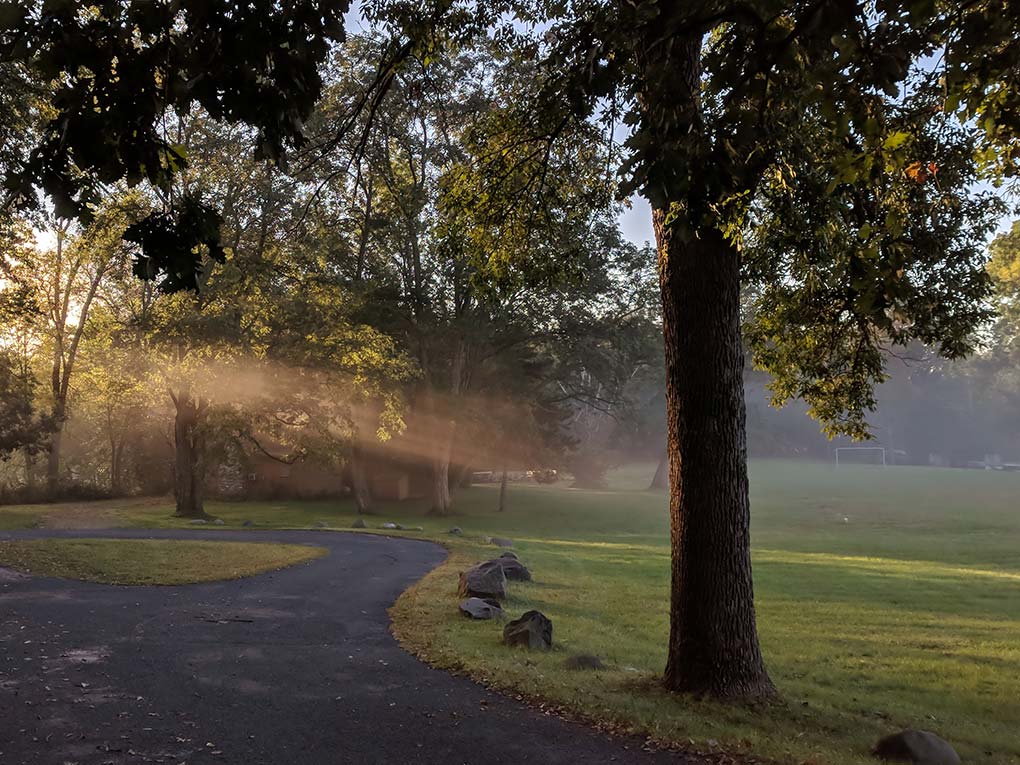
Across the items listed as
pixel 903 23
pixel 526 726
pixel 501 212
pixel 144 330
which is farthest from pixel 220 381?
pixel 903 23

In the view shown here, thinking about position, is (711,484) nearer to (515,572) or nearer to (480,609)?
(480,609)

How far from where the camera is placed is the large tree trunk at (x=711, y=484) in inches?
289

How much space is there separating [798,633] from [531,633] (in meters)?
5.33

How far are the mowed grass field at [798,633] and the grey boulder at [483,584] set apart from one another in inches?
10.9

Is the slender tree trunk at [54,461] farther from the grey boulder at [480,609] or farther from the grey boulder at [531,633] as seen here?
the grey boulder at [531,633]

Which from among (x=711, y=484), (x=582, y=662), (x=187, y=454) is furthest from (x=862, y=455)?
(x=711, y=484)

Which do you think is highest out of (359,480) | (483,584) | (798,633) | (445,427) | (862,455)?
(862,455)

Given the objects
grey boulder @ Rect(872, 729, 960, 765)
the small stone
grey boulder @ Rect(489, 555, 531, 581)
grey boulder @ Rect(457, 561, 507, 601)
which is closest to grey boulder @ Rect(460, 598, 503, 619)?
grey boulder @ Rect(457, 561, 507, 601)

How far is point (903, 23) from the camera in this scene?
13.6 feet

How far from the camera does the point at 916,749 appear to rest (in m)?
5.99

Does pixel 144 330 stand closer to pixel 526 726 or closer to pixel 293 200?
pixel 293 200

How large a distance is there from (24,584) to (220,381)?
16.5 meters

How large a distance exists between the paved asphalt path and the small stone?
4.54 feet

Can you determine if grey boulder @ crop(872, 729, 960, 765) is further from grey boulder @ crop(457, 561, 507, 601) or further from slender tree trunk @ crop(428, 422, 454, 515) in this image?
slender tree trunk @ crop(428, 422, 454, 515)
